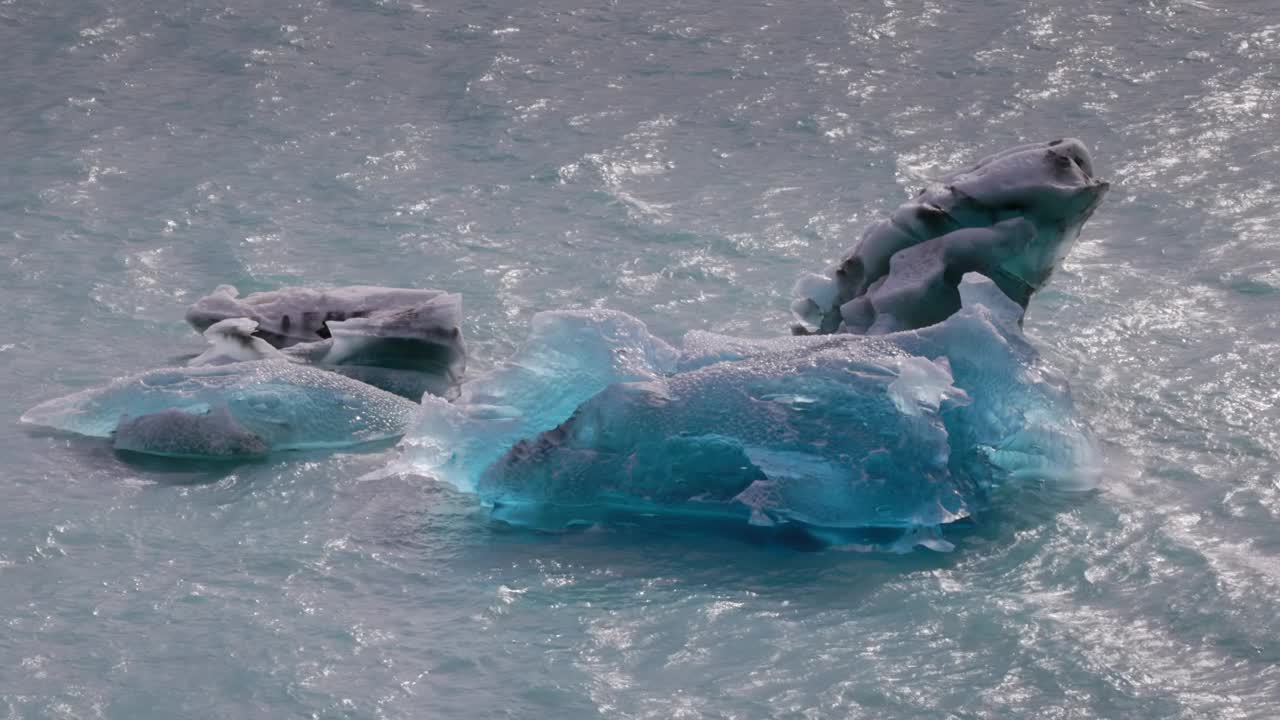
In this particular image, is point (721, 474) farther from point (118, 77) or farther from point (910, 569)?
point (118, 77)

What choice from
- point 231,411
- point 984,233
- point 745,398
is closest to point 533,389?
point 745,398

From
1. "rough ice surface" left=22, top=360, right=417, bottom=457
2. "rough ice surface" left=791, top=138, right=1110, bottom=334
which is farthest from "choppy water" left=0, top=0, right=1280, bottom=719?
"rough ice surface" left=791, top=138, right=1110, bottom=334

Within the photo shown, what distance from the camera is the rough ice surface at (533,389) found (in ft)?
6.44

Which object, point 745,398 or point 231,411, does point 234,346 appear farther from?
point 745,398

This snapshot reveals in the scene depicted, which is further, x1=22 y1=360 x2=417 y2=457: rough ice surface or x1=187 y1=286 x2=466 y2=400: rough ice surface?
x1=187 y1=286 x2=466 y2=400: rough ice surface

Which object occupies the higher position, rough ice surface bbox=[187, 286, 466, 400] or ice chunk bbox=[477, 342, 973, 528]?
ice chunk bbox=[477, 342, 973, 528]

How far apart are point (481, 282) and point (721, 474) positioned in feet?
3.40

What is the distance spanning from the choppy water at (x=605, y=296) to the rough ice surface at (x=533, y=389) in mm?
74

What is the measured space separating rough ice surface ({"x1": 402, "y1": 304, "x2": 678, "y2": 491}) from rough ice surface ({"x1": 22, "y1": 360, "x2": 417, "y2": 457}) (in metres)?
0.17

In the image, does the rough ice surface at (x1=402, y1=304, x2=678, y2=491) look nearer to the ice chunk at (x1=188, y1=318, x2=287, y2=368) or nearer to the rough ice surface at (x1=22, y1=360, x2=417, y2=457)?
the rough ice surface at (x1=22, y1=360, x2=417, y2=457)

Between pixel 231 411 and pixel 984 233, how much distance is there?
1092 millimetres

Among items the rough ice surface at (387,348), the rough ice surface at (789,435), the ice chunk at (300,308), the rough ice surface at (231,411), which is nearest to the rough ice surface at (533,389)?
the rough ice surface at (789,435)

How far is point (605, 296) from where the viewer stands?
8.84 ft

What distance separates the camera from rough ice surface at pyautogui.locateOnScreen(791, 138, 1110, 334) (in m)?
2.15
